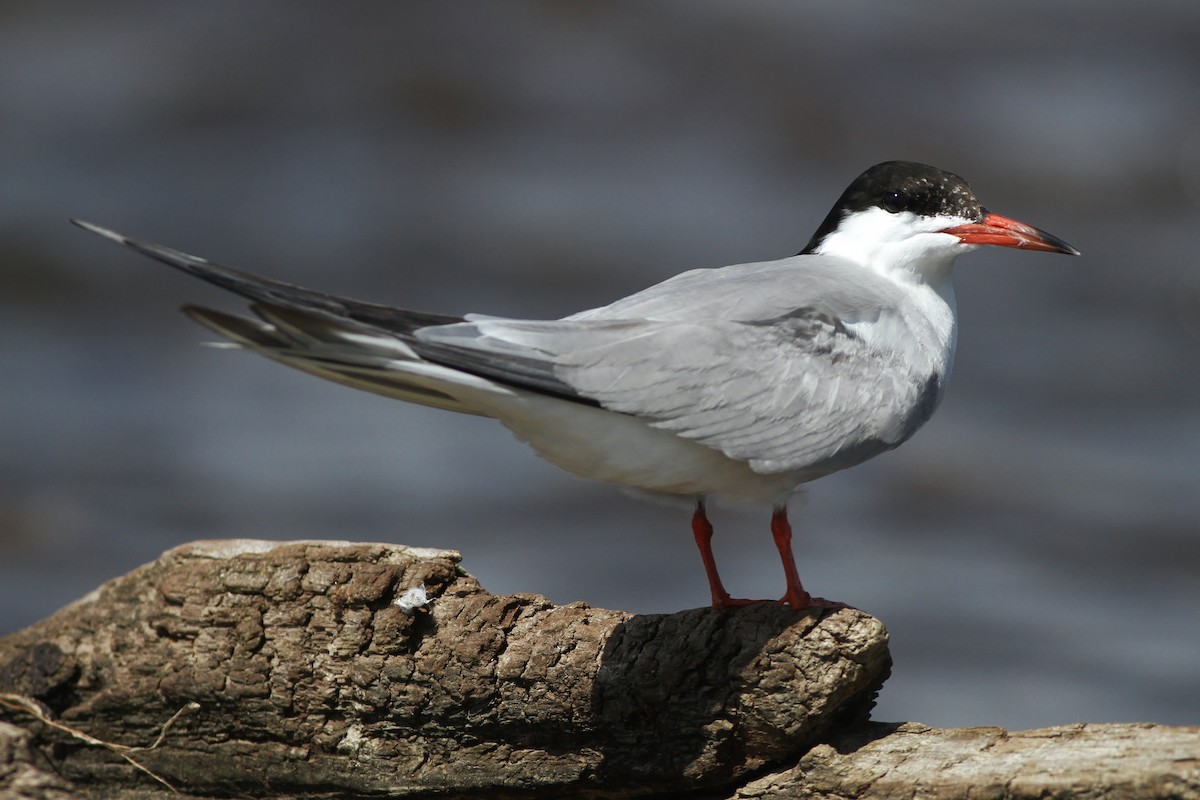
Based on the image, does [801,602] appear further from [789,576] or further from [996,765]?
[996,765]

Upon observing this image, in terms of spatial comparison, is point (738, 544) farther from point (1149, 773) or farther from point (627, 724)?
point (1149, 773)

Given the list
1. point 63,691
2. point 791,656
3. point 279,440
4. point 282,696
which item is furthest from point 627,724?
point 279,440

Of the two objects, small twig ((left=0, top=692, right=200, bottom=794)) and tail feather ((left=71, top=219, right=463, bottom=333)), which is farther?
small twig ((left=0, top=692, right=200, bottom=794))

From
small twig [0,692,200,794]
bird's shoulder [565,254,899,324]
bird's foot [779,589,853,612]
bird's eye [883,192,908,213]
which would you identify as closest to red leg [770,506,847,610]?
bird's foot [779,589,853,612]

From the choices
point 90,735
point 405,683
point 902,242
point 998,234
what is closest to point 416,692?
point 405,683

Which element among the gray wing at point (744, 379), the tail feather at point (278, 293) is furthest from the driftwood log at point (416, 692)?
the tail feather at point (278, 293)

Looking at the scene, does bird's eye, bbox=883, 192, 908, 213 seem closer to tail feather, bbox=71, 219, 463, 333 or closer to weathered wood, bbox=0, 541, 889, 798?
weathered wood, bbox=0, 541, 889, 798

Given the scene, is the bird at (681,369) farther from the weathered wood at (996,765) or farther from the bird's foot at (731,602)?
the weathered wood at (996,765)
